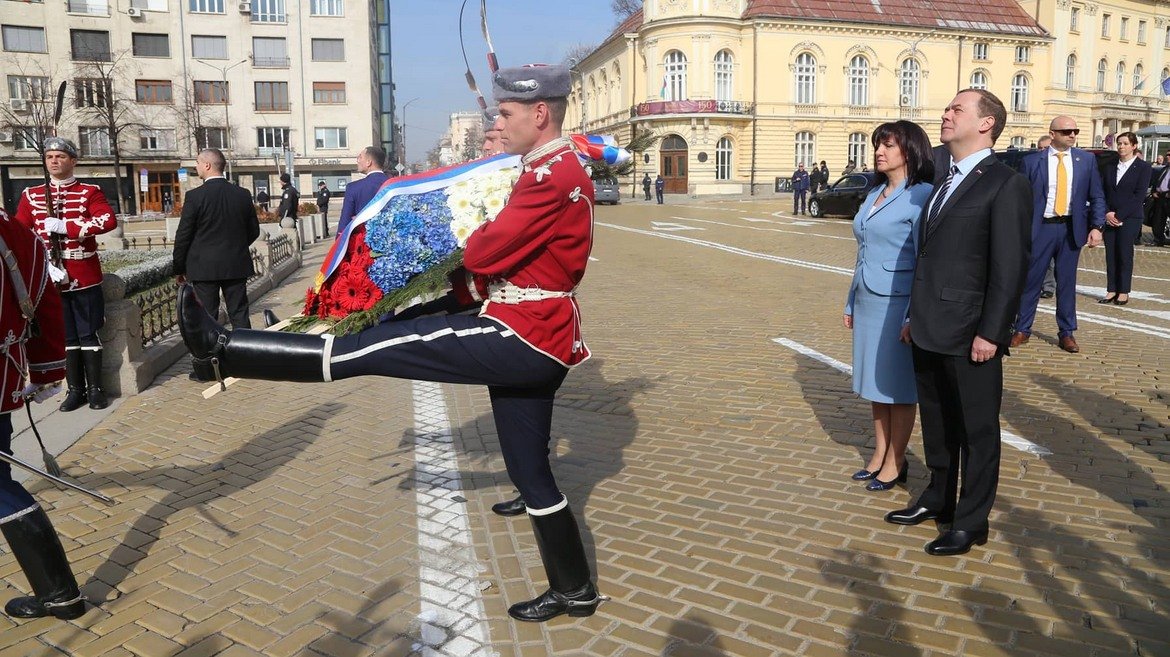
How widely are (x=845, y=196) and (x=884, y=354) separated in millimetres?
25859

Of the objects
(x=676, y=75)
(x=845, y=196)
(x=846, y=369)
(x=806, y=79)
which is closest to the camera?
(x=846, y=369)

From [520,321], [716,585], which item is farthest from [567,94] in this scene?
[716,585]

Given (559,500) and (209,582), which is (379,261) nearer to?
(559,500)

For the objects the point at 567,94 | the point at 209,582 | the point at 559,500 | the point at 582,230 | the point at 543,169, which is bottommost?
the point at 209,582

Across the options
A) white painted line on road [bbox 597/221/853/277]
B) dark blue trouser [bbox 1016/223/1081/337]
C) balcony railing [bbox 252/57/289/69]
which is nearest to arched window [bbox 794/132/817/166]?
white painted line on road [bbox 597/221/853/277]

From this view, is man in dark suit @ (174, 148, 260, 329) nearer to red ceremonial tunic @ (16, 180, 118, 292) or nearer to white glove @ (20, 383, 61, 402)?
red ceremonial tunic @ (16, 180, 118, 292)

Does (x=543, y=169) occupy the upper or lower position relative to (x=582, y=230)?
upper

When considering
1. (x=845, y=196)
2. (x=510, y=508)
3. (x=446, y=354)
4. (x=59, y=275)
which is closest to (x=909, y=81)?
(x=845, y=196)

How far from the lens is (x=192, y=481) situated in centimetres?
516

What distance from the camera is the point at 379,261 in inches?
134

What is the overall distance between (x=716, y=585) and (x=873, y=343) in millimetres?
1737

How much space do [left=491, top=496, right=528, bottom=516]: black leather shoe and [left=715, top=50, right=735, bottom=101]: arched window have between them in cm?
5550

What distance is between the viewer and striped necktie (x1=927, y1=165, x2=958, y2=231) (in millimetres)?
4000

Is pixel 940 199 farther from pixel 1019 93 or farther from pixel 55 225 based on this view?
pixel 1019 93
